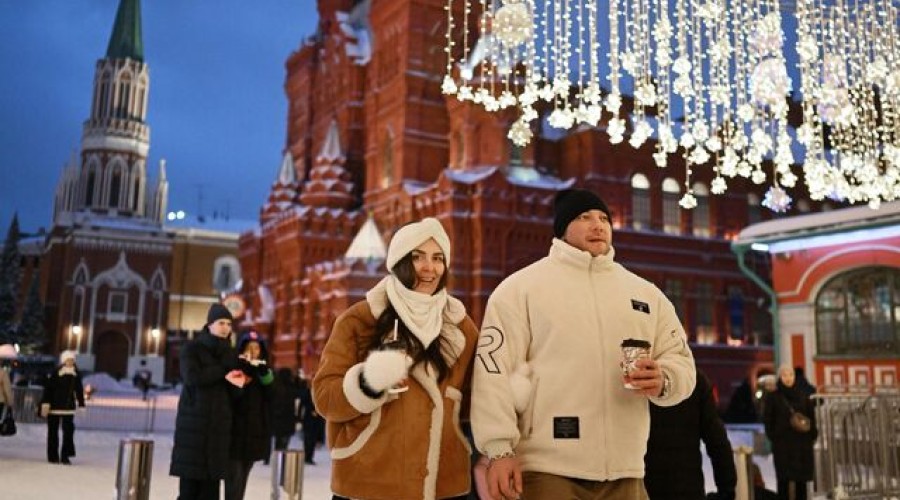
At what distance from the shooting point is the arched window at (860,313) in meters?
15.6

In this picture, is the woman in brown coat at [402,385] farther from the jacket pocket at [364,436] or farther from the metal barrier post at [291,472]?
the metal barrier post at [291,472]

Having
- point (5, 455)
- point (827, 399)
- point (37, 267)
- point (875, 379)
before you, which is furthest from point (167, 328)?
point (827, 399)

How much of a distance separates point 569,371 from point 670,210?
31.2m

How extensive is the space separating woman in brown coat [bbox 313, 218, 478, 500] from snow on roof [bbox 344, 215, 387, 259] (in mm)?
27174

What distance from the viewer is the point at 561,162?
33188 millimetres

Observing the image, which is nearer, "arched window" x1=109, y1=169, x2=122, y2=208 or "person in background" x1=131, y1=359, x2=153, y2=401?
"person in background" x1=131, y1=359, x2=153, y2=401

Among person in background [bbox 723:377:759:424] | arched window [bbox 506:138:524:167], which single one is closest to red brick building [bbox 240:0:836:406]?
arched window [bbox 506:138:524:167]

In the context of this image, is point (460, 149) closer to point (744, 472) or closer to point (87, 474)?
point (87, 474)

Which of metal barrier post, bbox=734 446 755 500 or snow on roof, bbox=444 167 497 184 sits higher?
snow on roof, bbox=444 167 497 184

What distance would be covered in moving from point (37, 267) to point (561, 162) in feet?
173

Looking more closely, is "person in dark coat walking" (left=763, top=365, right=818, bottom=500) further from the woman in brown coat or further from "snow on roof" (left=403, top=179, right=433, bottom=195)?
"snow on roof" (left=403, top=179, right=433, bottom=195)

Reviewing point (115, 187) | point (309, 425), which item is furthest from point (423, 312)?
point (115, 187)

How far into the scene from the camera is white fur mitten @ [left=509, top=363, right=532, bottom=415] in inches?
129

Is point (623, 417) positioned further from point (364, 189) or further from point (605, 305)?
point (364, 189)
